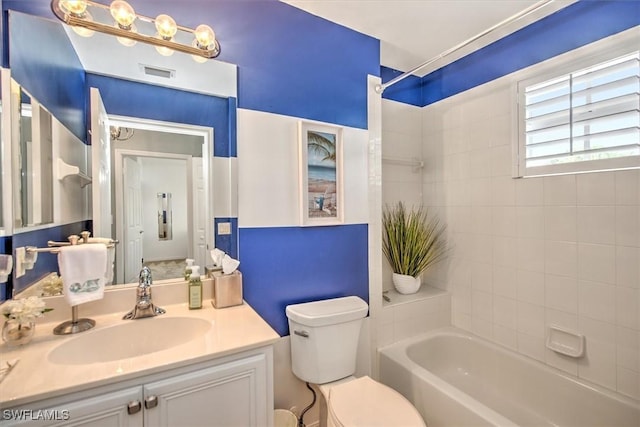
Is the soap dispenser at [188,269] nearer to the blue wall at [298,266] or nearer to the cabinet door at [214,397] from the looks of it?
the blue wall at [298,266]

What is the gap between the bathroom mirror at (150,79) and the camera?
1.25 meters

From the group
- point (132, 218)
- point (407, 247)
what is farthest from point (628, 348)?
point (132, 218)

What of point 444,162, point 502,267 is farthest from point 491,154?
point 502,267

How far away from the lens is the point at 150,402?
93 cm

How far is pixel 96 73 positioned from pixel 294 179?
1.03m

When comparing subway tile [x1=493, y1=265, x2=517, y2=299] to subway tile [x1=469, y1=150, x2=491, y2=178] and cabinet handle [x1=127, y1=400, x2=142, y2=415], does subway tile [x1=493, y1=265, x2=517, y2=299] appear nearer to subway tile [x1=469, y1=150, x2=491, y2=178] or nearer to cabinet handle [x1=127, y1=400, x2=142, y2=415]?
subway tile [x1=469, y1=150, x2=491, y2=178]

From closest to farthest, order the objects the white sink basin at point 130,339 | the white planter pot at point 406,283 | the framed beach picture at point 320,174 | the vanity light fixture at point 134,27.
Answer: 1. the white sink basin at point 130,339
2. the vanity light fixture at point 134,27
3. the framed beach picture at point 320,174
4. the white planter pot at point 406,283

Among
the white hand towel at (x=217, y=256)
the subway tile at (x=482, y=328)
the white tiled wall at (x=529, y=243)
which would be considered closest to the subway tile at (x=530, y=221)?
the white tiled wall at (x=529, y=243)

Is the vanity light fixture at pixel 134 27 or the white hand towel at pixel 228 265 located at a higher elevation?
the vanity light fixture at pixel 134 27

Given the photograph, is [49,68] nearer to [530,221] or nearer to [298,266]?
[298,266]

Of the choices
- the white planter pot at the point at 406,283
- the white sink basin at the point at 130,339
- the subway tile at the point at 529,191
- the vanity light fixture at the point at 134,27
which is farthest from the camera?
the white planter pot at the point at 406,283

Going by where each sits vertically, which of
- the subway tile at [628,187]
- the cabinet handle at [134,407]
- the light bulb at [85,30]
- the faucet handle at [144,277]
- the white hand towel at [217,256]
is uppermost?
the light bulb at [85,30]

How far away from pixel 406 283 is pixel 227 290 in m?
1.43

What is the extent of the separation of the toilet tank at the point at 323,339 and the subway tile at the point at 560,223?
4.05ft
